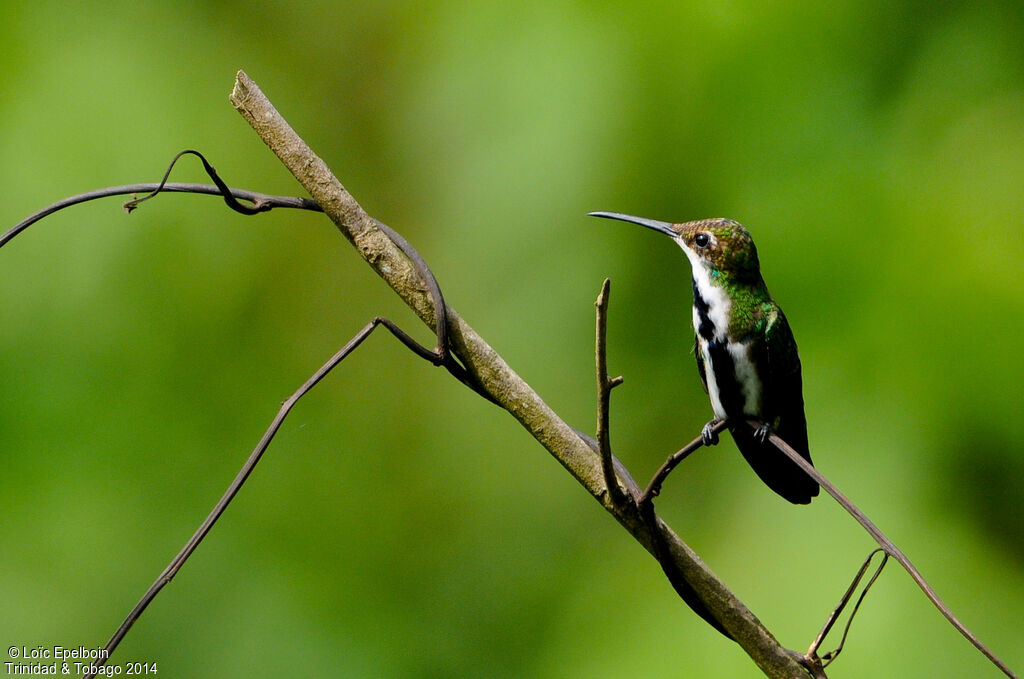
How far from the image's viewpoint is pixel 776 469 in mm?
1099

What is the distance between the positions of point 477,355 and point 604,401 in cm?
12

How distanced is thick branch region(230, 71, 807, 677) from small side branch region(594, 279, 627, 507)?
0.02 m

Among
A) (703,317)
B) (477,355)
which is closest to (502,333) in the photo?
(703,317)

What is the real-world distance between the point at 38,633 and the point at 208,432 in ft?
1.60

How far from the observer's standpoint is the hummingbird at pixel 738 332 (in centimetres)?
115

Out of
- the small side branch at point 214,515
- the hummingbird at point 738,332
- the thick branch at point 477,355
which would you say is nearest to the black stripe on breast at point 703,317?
the hummingbird at point 738,332

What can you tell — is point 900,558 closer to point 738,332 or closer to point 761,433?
point 761,433

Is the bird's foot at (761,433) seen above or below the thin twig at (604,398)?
below

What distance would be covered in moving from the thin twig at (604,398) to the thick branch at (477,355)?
16mm

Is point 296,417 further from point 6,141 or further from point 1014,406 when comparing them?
point 1014,406

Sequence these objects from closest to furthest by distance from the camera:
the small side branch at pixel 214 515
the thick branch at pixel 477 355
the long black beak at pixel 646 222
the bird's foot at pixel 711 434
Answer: the small side branch at pixel 214 515 < the thick branch at pixel 477 355 < the bird's foot at pixel 711 434 < the long black beak at pixel 646 222

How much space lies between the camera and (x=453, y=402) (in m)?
1.95

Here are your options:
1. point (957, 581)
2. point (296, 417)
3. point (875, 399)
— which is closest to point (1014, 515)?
point (957, 581)

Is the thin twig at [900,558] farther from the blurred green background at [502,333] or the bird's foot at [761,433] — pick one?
the blurred green background at [502,333]
